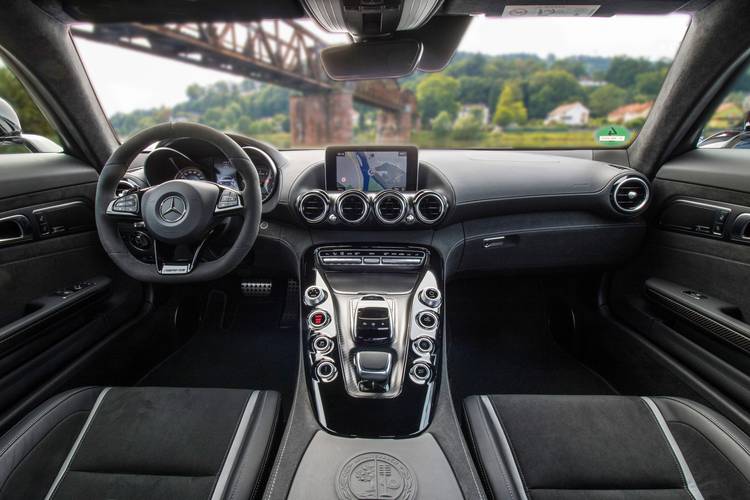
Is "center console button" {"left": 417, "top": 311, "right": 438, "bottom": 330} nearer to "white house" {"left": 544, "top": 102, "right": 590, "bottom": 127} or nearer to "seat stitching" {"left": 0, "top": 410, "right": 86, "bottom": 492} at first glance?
"white house" {"left": 544, "top": 102, "right": 590, "bottom": 127}

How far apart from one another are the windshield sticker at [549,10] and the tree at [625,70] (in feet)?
0.99

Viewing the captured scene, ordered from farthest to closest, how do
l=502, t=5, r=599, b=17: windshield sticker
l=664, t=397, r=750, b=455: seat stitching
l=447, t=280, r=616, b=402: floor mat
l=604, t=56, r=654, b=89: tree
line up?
l=447, t=280, r=616, b=402: floor mat < l=604, t=56, r=654, b=89: tree < l=502, t=5, r=599, b=17: windshield sticker < l=664, t=397, r=750, b=455: seat stitching

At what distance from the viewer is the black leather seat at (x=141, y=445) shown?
1431 mm

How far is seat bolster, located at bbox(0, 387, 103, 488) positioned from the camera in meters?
1.45

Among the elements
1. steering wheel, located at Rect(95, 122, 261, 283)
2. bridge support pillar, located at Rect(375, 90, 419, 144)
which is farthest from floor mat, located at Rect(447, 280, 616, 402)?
steering wheel, located at Rect(95, 122, 261, 283)

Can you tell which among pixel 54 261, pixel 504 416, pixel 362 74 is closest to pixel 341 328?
pixel 504 416

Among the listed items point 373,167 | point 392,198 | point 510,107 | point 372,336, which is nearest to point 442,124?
point 510,107

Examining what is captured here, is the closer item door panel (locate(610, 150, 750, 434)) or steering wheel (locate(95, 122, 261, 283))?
steering wheel (locate(95, 122, 261, 283))

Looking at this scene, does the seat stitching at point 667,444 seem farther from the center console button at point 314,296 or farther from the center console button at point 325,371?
the center console button at point 314,296

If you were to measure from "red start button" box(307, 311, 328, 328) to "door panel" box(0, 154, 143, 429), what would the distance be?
44.1 inches

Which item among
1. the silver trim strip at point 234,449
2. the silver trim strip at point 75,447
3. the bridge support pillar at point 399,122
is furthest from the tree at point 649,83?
the silver trim strip at point 75,447

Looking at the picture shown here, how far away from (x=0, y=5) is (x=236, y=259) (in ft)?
5.08

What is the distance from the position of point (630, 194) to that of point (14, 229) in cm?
293

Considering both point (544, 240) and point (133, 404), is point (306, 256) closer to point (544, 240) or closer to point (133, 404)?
point (133, 404)
